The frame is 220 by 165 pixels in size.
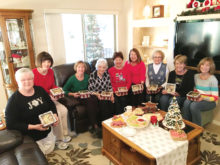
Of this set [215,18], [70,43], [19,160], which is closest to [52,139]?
[19,160]

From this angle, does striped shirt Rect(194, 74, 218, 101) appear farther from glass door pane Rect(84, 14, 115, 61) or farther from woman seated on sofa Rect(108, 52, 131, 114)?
glass door pane Rect(84, 14, 115, 61)

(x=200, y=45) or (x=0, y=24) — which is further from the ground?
(x=0, y=24)

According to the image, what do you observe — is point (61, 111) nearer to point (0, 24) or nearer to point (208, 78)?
point (0, 24)

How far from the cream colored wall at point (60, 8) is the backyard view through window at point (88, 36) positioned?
261 millimetres

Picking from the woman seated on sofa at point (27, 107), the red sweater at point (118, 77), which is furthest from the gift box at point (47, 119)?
the red sweater at point (118, 77)

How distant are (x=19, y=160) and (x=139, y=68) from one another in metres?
2.40

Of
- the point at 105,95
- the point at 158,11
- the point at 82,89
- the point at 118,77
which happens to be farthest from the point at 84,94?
the point at 158,11

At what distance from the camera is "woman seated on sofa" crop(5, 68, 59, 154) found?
1.99 m

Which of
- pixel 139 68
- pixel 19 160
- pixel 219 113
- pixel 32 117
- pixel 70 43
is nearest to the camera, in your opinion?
pixel 19 160

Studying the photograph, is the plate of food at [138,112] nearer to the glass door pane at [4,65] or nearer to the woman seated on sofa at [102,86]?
the woman seated on sofa at [102,86]

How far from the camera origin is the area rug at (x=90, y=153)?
227cm

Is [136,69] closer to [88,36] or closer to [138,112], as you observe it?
[138,112]

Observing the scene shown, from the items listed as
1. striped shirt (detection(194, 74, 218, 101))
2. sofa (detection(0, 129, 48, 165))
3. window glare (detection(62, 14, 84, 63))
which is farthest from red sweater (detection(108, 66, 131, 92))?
sofa (detection(0, 129, 48, 165))

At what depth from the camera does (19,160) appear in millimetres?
1666
